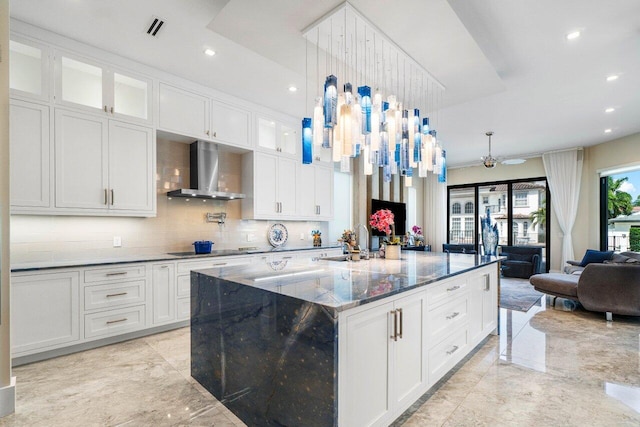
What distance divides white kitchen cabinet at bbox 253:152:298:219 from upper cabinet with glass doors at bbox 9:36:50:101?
2.38 meters

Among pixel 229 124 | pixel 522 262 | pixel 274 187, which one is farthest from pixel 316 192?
pixel 522 262

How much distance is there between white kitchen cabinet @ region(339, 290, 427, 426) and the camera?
1472 mm

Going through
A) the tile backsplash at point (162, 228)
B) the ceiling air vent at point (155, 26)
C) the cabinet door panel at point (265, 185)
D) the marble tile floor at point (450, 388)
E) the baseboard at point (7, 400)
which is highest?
the ceiling air vent at point (155, 26)

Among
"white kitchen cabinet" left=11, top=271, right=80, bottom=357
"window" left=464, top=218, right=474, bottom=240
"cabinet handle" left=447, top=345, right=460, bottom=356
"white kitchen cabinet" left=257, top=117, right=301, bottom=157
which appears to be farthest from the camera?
"window" left=464, top=218, right=474, bottom=240

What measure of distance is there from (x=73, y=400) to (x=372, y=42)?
3.49m

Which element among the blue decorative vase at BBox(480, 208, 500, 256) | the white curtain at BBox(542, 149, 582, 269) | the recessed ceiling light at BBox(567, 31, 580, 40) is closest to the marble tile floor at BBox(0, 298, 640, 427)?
the recessed ceiling light at BBox(567, 31, 580, 40)

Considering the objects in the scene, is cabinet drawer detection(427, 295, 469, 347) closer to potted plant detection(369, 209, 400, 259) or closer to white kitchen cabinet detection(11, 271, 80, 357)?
potted plant detection(369, 209, 400, 259)

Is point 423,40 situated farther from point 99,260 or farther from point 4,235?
point 99,260

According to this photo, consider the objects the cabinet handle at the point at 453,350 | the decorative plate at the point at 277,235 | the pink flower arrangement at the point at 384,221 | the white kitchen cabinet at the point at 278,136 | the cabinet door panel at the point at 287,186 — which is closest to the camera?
the cabinet handle at the point at 453,350

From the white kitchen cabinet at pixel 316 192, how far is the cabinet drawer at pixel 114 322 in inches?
108

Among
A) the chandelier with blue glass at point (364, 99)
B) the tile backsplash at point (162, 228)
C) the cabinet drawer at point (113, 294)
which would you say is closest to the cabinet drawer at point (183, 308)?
the cabinet drawer at point (113, 294)

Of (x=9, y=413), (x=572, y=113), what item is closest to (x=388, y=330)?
(x=9, y=413)

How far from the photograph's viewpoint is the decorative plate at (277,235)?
5148 mm

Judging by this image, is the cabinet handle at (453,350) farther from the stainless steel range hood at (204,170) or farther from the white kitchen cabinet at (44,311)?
the white kitchen cabinet at (44,311)
